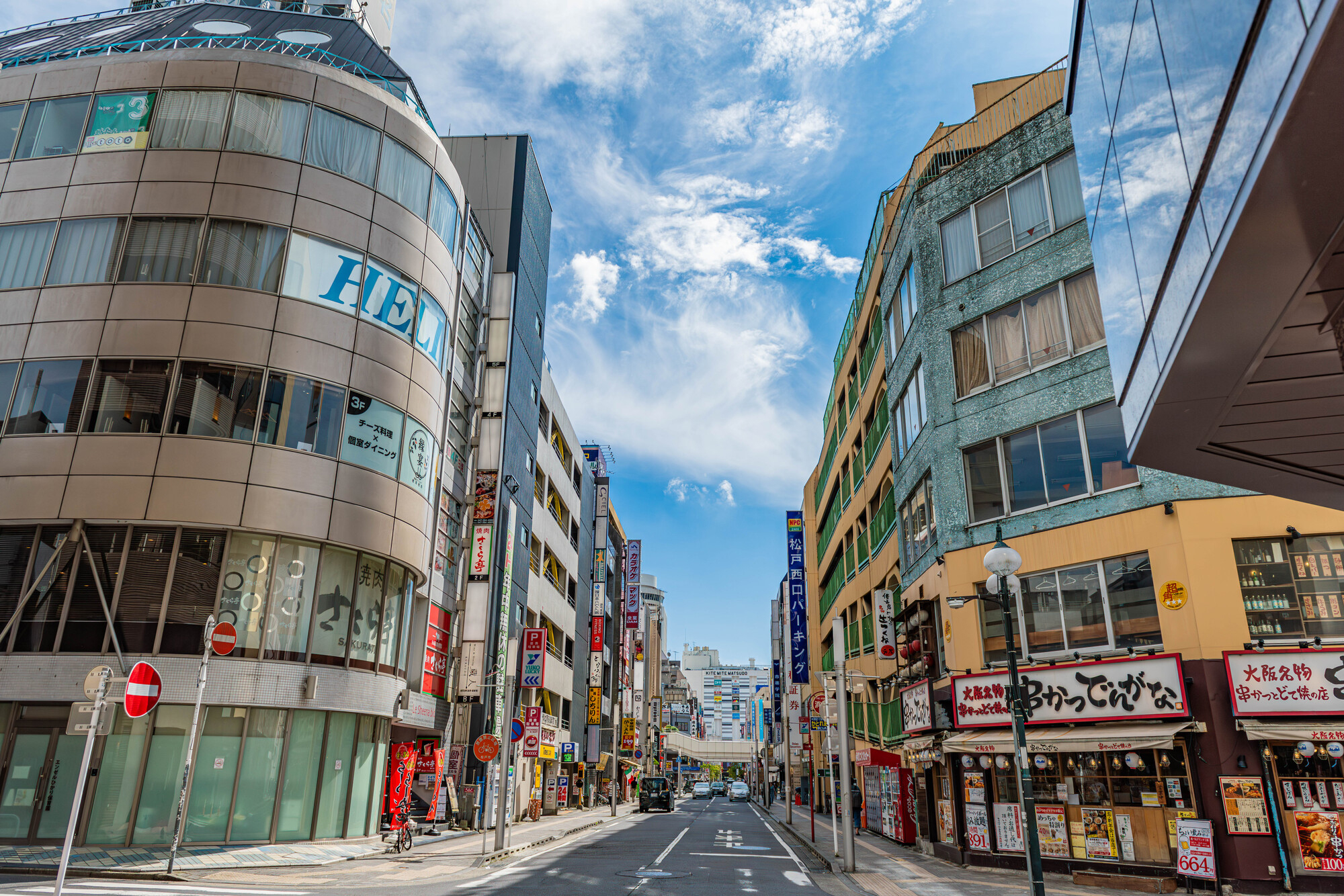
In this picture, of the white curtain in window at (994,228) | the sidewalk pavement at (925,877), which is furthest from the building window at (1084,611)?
the white curtain in window at (994,228)

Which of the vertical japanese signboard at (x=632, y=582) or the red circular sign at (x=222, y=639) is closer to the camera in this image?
the red circular sign at (x=222, y=639)

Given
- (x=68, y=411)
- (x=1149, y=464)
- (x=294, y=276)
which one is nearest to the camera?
(x=1149, y=464)

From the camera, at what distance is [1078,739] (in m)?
18.1

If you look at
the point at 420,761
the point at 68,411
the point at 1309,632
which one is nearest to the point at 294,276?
the point at 68,411

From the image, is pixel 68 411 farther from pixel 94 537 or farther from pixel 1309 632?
pixel 1309 632

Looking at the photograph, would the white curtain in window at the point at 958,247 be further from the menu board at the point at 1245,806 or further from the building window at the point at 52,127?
the building window at the point at 52,127

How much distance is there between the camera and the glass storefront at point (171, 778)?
1894 centimetres

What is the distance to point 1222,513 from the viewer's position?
58.2ft

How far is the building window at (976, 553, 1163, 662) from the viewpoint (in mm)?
18516

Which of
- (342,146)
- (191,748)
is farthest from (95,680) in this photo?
(342,146)

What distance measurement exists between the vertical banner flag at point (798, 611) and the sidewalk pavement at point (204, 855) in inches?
1378

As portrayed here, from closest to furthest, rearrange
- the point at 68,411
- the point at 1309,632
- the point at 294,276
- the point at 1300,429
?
the point at 1300,429 → the point at 1309,632 → the point at 68,411 → the point at 294,276

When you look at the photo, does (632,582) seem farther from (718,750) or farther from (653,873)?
(718,750)

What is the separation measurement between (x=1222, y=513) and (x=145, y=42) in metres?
32.8
